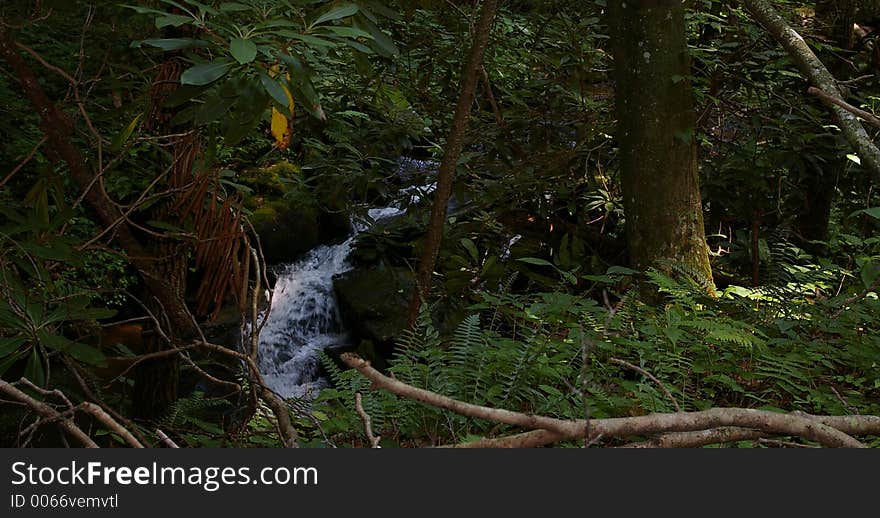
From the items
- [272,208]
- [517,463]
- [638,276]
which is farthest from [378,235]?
[272,208]

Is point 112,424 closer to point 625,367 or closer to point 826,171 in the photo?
point 625,367

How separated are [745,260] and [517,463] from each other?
415cm

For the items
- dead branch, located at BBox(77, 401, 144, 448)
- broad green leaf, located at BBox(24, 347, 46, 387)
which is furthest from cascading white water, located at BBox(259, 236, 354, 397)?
dead branch, located at BBox(77, 401, 144, 448)

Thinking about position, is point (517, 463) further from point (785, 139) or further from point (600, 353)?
point (785, 139)

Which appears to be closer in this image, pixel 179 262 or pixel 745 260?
pixel 179 262

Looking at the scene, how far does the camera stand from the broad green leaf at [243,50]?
1.93 m

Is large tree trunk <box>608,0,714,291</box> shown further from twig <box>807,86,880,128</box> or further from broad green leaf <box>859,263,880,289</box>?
twig <box>807,86,880,128</box>

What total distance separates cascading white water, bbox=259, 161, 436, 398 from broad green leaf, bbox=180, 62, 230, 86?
17.8 ft

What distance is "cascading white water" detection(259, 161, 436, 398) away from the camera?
7.98 meters

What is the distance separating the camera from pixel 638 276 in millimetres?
4352

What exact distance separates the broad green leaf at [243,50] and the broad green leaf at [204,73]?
143mm

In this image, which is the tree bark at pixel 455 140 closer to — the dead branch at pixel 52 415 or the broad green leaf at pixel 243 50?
the broad green leaf at pixel 243 50

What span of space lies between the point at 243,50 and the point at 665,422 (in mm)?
1394

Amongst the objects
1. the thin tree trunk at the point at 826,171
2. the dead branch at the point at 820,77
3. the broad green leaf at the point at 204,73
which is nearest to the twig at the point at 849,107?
the dead branch at the point at 820,77
